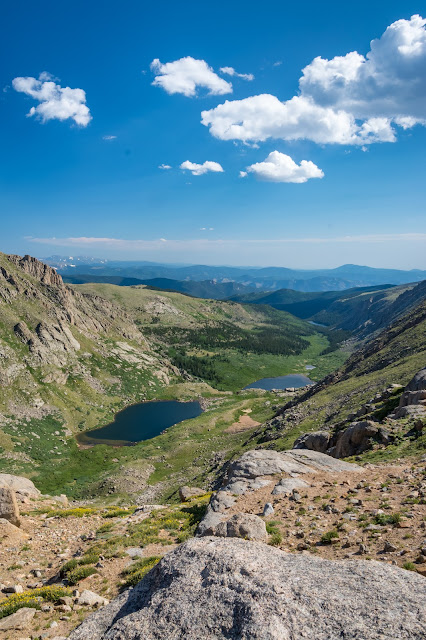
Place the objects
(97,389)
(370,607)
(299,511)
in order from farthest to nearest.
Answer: (97,389)
(299,511)
(370,607)

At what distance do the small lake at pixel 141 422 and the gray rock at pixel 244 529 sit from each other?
102 meters

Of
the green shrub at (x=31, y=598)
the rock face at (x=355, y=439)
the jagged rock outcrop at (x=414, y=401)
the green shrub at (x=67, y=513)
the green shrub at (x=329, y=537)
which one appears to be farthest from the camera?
the jagged rock outcrop at (x=414, y=401)

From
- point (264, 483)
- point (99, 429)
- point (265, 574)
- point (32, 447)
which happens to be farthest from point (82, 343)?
point (265, 574)

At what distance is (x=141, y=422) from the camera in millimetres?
127688

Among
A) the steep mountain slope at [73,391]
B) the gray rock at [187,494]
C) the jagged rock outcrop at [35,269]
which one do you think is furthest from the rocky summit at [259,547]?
the jagged rock outcrop at [35,269]

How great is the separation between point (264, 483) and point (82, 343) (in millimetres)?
148065

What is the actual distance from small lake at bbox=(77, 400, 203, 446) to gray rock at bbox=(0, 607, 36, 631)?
10143 cm

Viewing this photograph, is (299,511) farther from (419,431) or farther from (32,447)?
(32,447)

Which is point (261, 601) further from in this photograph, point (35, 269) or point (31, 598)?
point (35, 269)

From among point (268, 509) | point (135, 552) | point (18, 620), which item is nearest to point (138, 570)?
point (135, 552)

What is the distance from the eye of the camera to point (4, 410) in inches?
3962

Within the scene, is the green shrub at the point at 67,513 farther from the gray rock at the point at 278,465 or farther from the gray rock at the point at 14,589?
the gray rock at the point at 278,465

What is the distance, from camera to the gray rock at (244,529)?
14969 millimetres

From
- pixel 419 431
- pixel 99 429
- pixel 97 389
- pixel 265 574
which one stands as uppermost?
pixel 265 574
